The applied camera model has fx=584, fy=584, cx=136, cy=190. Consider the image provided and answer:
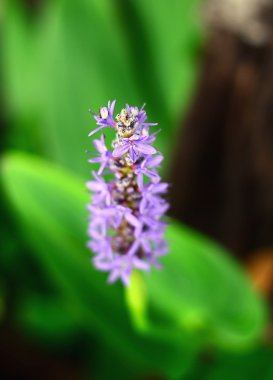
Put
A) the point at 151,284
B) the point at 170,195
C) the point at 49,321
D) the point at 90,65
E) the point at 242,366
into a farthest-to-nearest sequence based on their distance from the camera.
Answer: the point at 170,195
the point at 90,65
the point at 49,321
the point at 242,366
the point at 151,284

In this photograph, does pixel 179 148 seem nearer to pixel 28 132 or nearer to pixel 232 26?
pixel 232 26

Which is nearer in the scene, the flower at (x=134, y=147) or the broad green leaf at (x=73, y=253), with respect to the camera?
the flower at (x=134, y=147)

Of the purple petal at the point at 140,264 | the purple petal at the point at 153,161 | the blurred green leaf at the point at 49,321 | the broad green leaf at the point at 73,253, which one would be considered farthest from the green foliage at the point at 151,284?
the purple petal at the point at 153,161

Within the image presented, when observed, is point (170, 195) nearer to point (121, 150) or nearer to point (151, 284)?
point (151, 284)

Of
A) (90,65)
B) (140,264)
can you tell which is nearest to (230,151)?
(90,65)

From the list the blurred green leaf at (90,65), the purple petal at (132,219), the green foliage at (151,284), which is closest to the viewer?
the purple petal at (132,219)

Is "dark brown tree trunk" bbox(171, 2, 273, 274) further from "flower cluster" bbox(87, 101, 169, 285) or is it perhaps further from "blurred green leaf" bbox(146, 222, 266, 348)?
"flower cluster" bbox(87, 101, 169, 285)

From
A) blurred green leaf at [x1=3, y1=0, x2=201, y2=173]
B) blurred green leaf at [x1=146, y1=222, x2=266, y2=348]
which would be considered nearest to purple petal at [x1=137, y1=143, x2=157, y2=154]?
blurred green leaf at [x1=146, y1=222, x2=266, y2=348]

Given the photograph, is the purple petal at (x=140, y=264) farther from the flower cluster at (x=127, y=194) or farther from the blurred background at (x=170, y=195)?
the blurred background at (x=170, y=195)
